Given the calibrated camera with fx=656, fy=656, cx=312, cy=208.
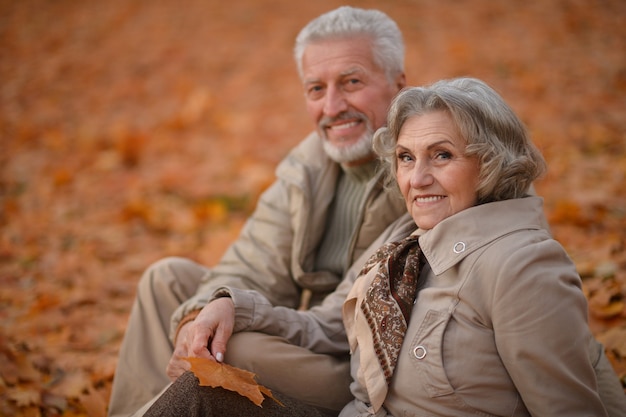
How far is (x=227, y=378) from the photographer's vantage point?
2.02m

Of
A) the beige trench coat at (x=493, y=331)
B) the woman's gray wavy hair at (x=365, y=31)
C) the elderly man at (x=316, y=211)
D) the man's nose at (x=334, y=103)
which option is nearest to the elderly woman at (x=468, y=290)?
the beige trench coat at (x=493, y=331)

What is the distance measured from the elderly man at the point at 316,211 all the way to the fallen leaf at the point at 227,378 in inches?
26.2

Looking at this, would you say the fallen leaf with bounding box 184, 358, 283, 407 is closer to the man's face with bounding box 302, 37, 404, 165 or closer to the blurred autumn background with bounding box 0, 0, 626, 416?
the man's face with bounding box 302, 37, 404, 165

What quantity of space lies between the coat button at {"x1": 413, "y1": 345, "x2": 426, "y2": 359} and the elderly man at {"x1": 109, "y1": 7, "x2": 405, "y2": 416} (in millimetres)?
872

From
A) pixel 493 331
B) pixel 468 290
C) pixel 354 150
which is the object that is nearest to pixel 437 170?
pixel 468 290

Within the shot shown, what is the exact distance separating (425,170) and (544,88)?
21.5 ft

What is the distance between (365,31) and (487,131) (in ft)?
3.61

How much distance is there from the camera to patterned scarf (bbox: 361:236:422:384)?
2004mm

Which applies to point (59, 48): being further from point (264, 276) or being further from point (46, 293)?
point (264, 276)

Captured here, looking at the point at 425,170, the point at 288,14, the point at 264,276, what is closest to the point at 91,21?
the point at 288,14

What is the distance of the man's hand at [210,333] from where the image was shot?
2.21 m

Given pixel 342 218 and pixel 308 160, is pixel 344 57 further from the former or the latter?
pixel 342 218

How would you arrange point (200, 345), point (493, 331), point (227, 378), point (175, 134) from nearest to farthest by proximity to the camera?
point (493, 331), point (227, 378), point (200, 345), point (175, 134)

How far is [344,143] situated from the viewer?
293 centimetres
